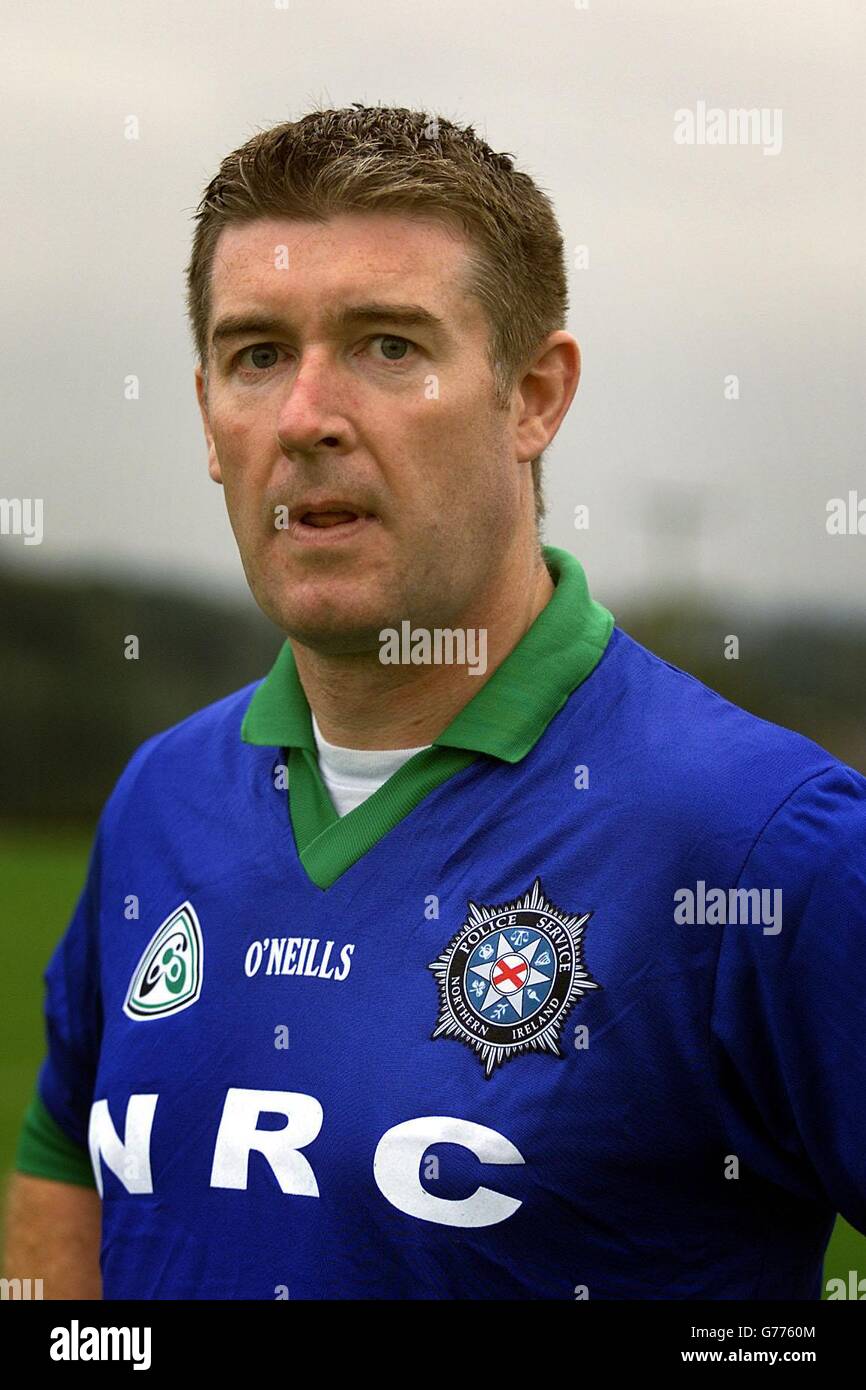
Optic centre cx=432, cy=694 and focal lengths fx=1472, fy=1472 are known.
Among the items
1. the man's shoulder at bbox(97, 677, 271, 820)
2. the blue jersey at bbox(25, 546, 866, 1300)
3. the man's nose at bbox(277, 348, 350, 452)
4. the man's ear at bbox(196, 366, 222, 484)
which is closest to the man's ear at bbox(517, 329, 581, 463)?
the blue jersey at bbox(25, 546, 866, 1300)

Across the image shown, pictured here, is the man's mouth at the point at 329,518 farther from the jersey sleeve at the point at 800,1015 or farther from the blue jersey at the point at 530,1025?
the jersey sleeve at the point at 800,1015

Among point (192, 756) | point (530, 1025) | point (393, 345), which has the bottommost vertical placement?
point (530, 1025)

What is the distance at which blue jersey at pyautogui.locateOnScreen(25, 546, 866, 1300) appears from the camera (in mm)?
1720

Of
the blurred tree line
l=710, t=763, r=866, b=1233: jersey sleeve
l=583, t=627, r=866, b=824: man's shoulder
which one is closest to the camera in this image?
l=710, t=763, r=866, b=1233: jersey sleeve

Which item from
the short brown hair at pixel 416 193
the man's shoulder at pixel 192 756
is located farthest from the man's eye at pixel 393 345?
the man's shoulder at pixel 192 756

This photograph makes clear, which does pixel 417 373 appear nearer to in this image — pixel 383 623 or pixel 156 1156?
pixel 383 623

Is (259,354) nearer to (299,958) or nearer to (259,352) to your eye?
(259,352)

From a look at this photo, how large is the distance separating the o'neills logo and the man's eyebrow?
0.81m

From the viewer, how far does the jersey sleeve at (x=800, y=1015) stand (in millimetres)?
1691

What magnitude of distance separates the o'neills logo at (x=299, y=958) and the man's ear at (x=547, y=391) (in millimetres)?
745

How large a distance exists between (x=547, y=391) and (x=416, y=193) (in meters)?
0.36

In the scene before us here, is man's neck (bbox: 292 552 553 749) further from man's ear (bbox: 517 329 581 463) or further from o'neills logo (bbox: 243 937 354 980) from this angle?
o'neills logo (bbox: 243 937 354 980)

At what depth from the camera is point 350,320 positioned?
1.90 metres

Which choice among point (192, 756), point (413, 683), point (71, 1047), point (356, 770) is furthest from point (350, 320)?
point (71, 1047)
